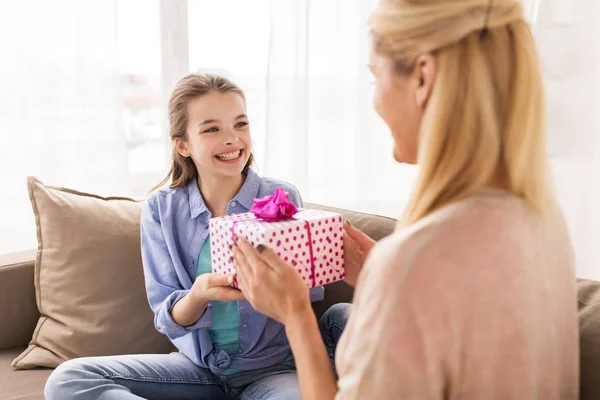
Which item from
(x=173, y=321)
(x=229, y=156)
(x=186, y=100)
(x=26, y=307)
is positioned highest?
(x=186, y=100)

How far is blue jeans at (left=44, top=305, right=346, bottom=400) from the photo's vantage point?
1.64 metres

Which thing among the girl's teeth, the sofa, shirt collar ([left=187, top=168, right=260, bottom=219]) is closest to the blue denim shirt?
shirt collar ([left=187, top=168, right=260, bottom=219])

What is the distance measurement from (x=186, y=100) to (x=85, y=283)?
2.04 ft

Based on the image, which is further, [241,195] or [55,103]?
[55,103]

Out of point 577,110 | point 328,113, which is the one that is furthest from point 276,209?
point 328,113

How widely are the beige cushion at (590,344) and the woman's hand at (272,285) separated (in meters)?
0.57

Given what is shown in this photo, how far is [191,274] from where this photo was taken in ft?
6.13

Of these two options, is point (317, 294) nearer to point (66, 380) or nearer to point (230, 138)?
point (230, 138)

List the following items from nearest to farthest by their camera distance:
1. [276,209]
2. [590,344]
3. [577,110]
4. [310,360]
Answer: [310,360], [590,344], [276,209], [577,110]

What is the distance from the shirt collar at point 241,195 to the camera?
6.19 ft

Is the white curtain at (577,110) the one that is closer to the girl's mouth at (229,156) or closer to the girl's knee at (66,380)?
the girl's mouth at (229,156)

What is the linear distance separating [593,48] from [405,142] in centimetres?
162

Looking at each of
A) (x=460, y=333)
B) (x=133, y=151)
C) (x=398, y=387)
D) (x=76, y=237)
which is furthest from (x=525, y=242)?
(x=133, y=151)

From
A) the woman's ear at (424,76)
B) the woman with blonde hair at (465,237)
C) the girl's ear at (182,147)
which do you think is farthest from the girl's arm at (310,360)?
the girl's ear at (182,147)
